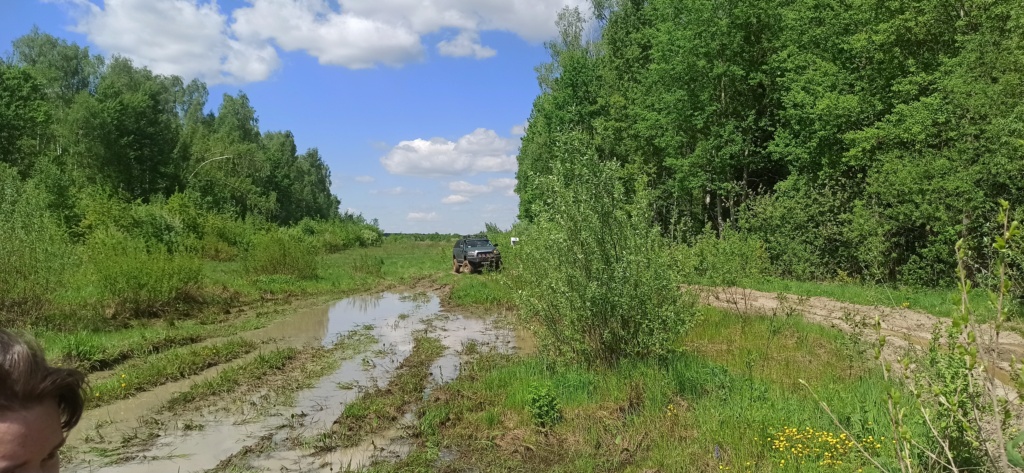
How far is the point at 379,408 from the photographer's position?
8172mm

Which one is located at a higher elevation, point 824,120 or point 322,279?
point 824,120

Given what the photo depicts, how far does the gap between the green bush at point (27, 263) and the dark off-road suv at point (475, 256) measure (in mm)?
17458

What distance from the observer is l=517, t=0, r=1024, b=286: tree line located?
654 inches

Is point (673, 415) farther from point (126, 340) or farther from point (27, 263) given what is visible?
point (27, 263)

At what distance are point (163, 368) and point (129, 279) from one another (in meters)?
6.31

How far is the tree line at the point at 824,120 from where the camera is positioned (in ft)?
54.5

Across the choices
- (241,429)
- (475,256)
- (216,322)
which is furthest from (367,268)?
(241,429)

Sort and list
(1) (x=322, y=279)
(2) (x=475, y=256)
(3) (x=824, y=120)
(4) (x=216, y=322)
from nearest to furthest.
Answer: (4) (x=216, y=322), (3) (x=824, y=120), (1) (x=322, y=279), (2) (x=475, y=256)

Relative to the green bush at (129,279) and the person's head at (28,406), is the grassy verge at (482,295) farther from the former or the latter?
the person's head at (28,406)

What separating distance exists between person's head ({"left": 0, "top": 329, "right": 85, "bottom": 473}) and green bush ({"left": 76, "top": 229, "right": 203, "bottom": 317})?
53.6 ft

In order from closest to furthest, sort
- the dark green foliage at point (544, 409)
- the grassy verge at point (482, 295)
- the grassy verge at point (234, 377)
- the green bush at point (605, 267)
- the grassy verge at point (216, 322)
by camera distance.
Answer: the dark green foliage at point (544, 409)
the green bush at point (605, 267)
the grassy verge at point (234, 377)
the grassy verge at point (216, 322)
the grassy verge at point (482, 295)

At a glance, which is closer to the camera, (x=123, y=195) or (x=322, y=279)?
(x=322, y=279)

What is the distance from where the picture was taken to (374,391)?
935 centimetres

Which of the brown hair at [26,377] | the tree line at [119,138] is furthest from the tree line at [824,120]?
the tree line at [119,138]
